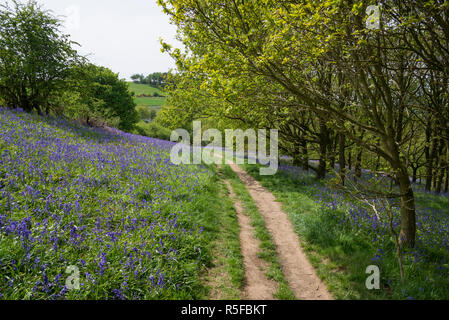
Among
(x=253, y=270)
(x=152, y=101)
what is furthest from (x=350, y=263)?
(x=152, y=101)

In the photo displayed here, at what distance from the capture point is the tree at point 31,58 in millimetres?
12273

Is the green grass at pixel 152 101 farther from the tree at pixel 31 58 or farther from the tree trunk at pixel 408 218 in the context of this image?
the tree trunk at pixel 408 218

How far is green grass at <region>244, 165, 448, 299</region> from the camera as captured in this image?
464 centimetres

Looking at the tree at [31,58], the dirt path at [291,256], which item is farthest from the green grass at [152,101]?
the dirt path at [291,256]

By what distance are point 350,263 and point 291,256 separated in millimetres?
1396

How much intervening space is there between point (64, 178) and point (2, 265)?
322cm

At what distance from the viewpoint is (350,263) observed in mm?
5586

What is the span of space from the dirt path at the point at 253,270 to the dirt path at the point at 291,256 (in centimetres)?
12

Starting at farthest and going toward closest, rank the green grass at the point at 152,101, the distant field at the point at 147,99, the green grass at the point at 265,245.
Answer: the green grass at the point at 152,101 → the distant field at the point at 147,99 → the green grass at the point at 265,245

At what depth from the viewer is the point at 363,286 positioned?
4.87m

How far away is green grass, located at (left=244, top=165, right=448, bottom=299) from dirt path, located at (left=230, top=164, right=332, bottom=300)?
0.20 m

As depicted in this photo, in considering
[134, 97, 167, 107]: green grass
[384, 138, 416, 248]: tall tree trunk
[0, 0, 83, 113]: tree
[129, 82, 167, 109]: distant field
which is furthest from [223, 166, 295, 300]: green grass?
[134, 97, 167, 107]: green grass
